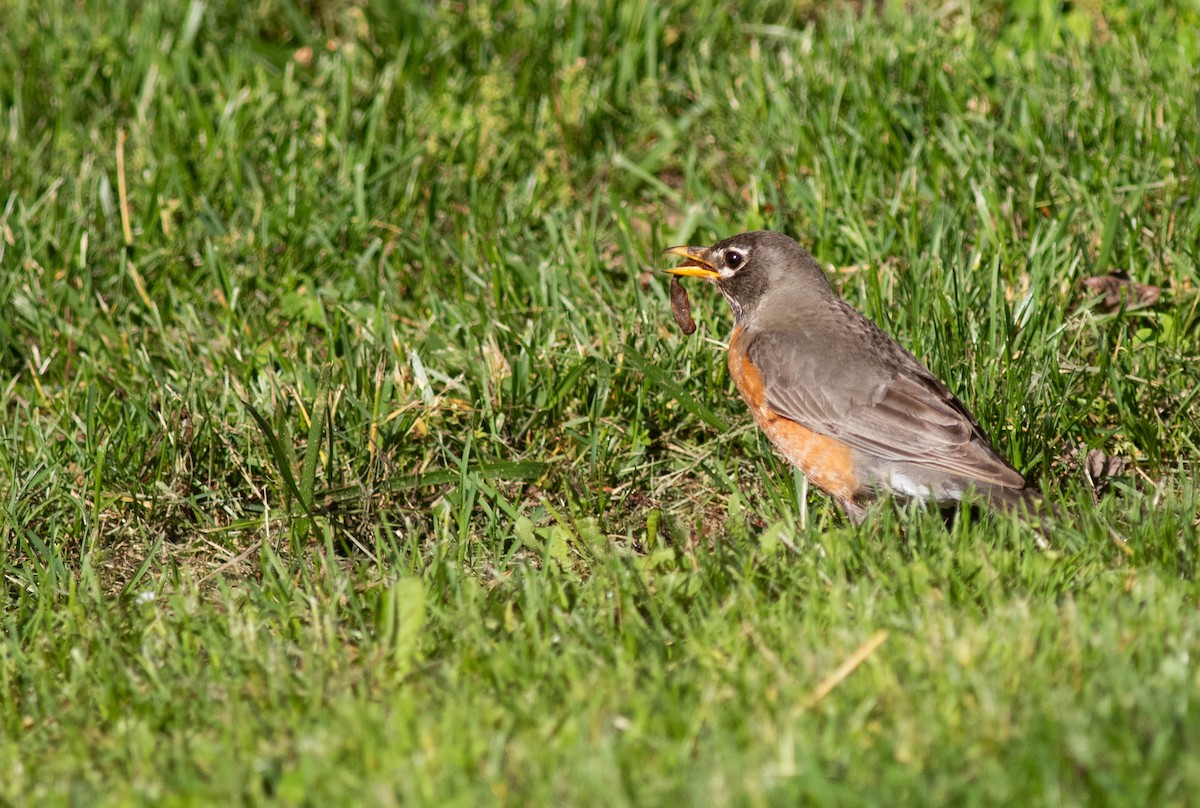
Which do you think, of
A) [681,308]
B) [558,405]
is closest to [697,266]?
[681,308]

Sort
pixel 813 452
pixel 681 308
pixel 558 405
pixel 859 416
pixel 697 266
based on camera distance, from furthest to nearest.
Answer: pixel 697 266 → pixel 681 308 → pixel 558 405 → pixel 859 416 → pixel 813 452

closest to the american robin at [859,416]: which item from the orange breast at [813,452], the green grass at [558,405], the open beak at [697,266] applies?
the orange breast at [813,452]

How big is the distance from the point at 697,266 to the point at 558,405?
87 cm

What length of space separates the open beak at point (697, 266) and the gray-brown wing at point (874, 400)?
509 mm

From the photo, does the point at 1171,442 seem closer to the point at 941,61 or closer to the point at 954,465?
the point at 954,465

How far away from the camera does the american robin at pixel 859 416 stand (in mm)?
4508

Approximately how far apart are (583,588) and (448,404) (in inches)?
55.5

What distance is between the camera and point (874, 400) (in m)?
4.74

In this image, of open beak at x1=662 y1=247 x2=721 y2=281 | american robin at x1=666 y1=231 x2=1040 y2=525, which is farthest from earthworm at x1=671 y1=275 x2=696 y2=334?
american robin at x1=666 y1=231 x2=1040 y2=525

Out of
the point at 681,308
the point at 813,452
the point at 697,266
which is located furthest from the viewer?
the point at 697,266

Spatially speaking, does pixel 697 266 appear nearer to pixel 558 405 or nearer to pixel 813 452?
pixel 558 405

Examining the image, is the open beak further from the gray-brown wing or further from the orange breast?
the orange breast

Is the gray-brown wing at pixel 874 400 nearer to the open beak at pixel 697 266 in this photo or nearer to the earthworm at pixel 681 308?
the earthworm at pixel 681 308

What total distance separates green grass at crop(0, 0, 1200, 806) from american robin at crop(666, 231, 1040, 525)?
0.19 meters
